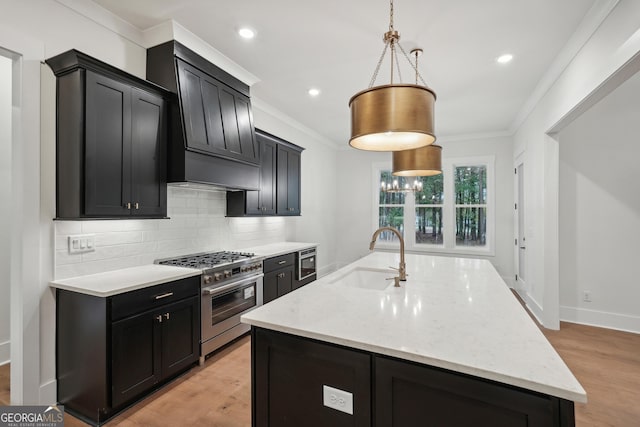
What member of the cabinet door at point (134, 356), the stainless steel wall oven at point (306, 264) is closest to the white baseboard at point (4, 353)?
the cabinet door at point (134, 356)

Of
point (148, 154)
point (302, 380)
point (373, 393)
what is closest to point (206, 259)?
point (148, 154)

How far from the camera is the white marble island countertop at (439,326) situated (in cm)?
94

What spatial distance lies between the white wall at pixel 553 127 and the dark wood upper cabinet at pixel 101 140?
11.2 feet

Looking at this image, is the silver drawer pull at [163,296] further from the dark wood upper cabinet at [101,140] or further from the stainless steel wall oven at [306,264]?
the stainless steel wall oven at [306,264]

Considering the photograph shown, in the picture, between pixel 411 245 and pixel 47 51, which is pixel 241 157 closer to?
pixel 47 51

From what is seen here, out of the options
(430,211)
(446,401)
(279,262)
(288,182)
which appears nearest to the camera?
(446,401)

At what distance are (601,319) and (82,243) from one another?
5582 mm

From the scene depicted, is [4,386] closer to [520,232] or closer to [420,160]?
[420,160]

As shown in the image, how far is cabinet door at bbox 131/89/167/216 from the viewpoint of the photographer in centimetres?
232

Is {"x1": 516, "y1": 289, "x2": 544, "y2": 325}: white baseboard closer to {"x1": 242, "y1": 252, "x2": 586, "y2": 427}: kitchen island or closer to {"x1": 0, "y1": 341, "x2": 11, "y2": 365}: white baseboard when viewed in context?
{"x1": 242, "y1": 252, "x2": 586, "y2": 427}: kitchen island

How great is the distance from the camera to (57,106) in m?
2.08

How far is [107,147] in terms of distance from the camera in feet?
7.01

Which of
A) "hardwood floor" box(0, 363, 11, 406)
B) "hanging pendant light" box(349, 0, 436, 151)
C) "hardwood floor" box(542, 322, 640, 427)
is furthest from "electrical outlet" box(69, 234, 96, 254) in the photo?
"hardwood floor" box(542, 322, 640, 427)

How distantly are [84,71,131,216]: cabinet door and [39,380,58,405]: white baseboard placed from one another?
124 cm
